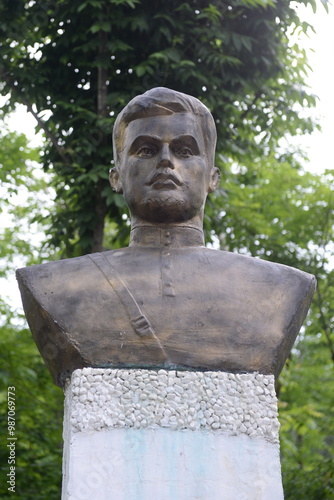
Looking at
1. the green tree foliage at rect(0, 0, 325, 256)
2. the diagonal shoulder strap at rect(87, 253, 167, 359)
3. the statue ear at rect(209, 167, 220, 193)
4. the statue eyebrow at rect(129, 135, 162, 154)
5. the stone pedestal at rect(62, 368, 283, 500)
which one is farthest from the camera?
the green tree foliage at rect(0, 0, 325, 256)

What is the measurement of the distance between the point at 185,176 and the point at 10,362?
14.5 feet

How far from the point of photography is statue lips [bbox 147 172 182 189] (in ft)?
13.7

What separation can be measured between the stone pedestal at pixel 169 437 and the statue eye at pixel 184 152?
107cm

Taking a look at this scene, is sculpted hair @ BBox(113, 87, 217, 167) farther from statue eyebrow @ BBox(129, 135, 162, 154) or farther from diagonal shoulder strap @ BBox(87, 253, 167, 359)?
diagonal shoulder strap @ BBox(87, 253, 167, 359)

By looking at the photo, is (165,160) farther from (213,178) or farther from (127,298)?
(127,298)

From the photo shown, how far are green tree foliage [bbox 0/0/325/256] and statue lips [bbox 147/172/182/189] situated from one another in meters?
2.94

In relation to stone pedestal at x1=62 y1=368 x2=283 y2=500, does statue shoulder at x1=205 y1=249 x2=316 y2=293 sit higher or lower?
higher

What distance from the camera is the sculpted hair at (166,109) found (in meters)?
4.33

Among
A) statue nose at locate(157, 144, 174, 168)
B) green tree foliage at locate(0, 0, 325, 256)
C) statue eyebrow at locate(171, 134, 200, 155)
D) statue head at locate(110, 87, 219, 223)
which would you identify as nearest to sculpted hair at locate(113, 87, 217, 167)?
statue head at locate(110, 87, 219, 223)

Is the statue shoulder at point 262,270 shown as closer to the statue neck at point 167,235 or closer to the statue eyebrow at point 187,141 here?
the statue neck at point 167,235

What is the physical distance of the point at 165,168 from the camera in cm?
418

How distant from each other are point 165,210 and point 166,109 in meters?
0.50

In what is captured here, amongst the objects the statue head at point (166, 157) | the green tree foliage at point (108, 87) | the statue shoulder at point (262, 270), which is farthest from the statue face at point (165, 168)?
the green tree foliage at point (108, 87)

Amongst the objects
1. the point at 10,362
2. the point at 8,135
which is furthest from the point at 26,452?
the point at 8,135
